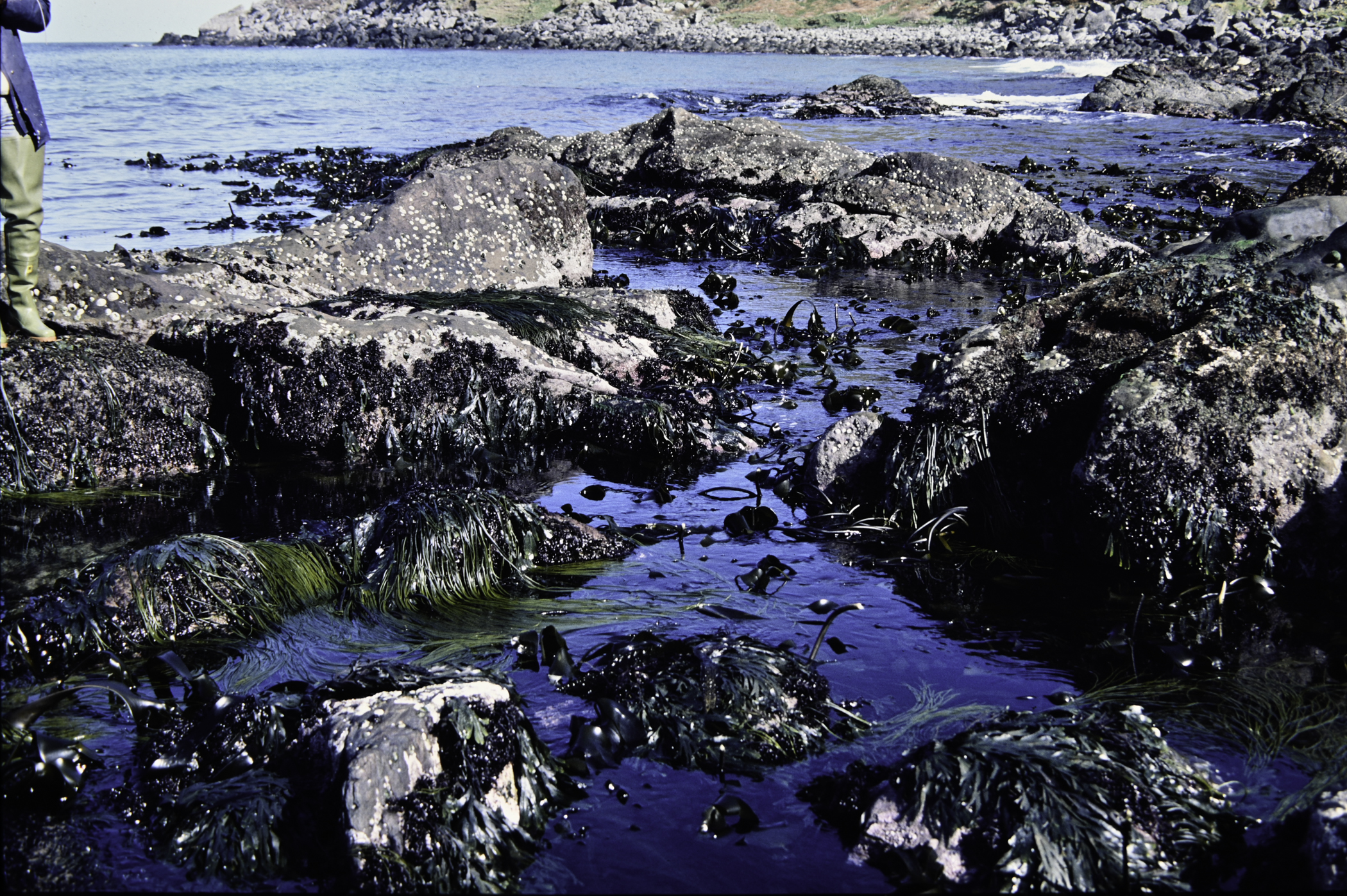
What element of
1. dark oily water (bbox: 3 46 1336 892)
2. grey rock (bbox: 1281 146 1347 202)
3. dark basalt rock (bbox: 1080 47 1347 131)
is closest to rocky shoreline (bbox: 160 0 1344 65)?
dark basalt rock (bbox: 1080 47 1347 131)

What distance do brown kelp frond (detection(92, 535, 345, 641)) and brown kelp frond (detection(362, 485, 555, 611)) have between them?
0.84ft

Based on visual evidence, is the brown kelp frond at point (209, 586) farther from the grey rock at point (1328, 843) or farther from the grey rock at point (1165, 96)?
the grey rock at point (1165, 96)

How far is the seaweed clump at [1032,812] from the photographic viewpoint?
2693 millimetres

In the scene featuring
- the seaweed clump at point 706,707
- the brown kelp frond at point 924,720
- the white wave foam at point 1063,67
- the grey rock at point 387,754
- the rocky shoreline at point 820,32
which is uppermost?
the rocky shoreline at point 820,32

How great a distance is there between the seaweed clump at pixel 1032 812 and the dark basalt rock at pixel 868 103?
30030mm

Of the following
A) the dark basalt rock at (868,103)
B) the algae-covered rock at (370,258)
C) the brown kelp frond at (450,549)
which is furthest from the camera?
the dark basalt rock at (868,103)

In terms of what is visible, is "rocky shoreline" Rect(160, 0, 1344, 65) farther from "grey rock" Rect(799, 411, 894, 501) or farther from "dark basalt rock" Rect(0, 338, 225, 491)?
"dark basalt rock" Rect(0, 338, 225, 491)

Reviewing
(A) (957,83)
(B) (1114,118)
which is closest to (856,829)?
(B) (1114,118)

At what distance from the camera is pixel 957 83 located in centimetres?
4312

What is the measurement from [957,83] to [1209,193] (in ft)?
101

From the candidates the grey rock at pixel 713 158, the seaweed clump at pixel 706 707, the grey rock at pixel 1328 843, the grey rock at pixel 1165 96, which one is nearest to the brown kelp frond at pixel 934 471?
the seaweed clump at pixel 706 707

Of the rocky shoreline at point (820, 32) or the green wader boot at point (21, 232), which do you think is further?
the rocky shoreline at point (820, 32)

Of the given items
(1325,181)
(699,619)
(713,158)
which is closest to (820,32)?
(713,158)

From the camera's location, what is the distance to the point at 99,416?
5688 mm
